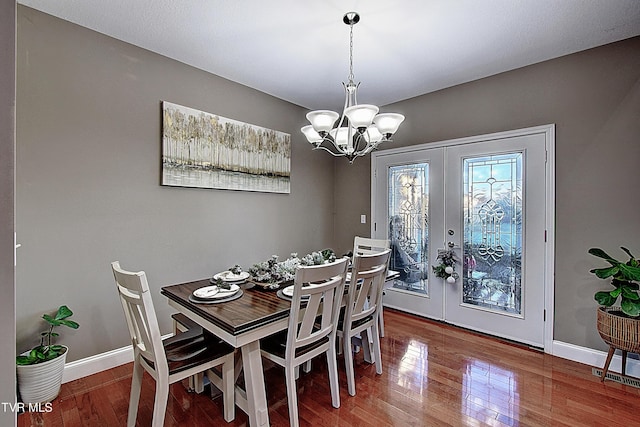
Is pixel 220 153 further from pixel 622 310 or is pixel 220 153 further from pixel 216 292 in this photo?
pixel 622 310

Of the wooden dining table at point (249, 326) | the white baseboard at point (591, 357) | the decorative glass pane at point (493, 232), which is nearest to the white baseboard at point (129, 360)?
the white baseboard at point (591, 357)

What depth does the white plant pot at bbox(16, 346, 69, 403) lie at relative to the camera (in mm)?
1859

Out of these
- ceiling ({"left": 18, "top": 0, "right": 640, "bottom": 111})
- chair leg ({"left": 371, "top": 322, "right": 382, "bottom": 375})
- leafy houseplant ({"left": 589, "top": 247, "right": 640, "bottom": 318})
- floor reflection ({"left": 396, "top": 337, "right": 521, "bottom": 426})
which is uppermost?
ceiling ({"left": 18, "top": 0, "right": 640, "bottom": 111})

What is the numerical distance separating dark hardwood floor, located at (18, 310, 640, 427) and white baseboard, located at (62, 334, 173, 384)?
0.06 metres

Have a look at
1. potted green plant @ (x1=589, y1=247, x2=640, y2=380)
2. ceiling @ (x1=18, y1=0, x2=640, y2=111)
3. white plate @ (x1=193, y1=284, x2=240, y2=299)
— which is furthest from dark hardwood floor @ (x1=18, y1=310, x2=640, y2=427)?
ceiling @ (x1=18, y1=0, x2=640, y2=111)

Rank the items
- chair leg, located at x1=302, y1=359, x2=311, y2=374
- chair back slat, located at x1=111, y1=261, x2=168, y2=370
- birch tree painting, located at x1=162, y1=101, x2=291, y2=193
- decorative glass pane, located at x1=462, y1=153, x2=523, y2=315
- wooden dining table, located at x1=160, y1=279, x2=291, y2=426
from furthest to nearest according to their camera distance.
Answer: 1. decorative glass pane, located at x1=462, y1=153, x2=523, y2=315
2. birch tree painting, located at x1=162, y1=101, x2=291, y2=193
3. chair leg, located at x1=302, y1=359, x2=311, y2=374
4. wooden dining table, located at x1=160, y1=279, x2=291, y2=426
5. chair back slat, located at x1=111, y1=261, x2=168, y2=370

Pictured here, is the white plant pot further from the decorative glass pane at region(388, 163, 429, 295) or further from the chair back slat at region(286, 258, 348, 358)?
the decorative glass pane at region(388, 163, 429, 295)

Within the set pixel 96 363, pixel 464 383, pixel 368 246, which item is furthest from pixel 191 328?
pixel 464 383

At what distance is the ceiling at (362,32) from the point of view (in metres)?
2.04

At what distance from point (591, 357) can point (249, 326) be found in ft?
9.33

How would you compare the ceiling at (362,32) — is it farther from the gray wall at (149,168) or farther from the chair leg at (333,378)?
the chair leg at (333,378)

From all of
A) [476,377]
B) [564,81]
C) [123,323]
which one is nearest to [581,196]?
[564,81]

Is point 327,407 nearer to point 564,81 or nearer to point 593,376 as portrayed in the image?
point 593,376

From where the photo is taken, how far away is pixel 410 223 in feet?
12.0
